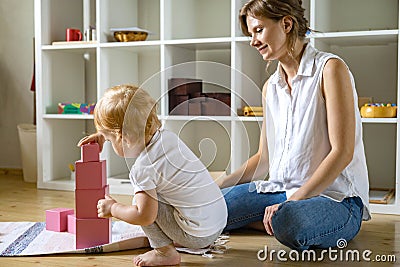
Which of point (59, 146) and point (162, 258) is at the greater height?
point (59, 146)

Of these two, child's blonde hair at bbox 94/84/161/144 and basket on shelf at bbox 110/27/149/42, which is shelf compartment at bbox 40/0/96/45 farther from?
child's blonde hair at bbox 94/84/161/144

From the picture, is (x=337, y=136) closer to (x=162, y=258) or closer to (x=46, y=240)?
(x=162, y=258)

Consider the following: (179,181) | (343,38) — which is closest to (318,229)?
(179,181)

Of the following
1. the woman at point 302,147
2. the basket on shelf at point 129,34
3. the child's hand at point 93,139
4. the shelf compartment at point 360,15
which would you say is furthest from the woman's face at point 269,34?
the basket on shelf at point 129,34

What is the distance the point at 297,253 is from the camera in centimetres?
169

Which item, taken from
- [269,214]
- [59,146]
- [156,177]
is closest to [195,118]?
[156,177]

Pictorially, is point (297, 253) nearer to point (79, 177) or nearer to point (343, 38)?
point (79, 177)

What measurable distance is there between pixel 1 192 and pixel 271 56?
161cm

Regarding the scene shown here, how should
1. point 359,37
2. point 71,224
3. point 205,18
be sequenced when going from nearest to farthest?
1. point 71,224
2. point 359,37
3. point 205,18

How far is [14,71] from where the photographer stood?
11.2 feet

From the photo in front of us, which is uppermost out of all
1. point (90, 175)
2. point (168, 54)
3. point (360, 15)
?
point (360, 15)

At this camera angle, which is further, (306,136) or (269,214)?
(306,136)

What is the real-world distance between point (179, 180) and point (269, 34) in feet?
1.65

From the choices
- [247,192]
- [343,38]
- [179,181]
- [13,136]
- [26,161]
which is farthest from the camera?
[13,136]
